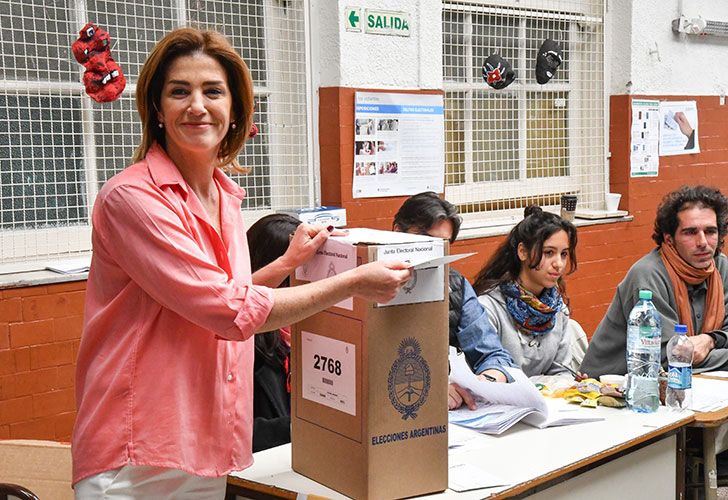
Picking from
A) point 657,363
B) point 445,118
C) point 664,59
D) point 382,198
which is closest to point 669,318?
point 657,363

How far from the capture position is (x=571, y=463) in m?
2.26

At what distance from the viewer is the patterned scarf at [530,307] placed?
344 centimetres

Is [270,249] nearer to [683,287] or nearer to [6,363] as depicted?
[6,363]

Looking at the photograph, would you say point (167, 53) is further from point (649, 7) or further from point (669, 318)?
point (649, 7)

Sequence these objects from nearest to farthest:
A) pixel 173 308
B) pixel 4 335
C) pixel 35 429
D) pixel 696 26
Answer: pixel 173 308
pixel 4 335
pixel 35 429
pixel 696 26

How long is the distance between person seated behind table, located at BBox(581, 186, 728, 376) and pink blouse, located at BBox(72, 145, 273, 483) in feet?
6.53

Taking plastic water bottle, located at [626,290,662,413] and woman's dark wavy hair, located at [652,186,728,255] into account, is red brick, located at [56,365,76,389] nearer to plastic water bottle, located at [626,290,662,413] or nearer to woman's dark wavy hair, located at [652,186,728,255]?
plastic water bottle, located at [626,290,662,413]

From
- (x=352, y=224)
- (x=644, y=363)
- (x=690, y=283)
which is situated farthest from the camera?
(x=352, y=224)

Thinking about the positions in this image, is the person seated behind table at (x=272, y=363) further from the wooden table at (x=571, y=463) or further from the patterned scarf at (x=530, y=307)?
the patterned scarf at (x=530, y=307)

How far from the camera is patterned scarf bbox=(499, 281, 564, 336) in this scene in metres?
3.44

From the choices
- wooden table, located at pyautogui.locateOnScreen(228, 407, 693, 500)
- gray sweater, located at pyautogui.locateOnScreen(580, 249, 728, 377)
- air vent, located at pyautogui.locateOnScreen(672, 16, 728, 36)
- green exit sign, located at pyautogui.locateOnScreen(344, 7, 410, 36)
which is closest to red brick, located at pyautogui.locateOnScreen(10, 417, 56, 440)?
wooden table, located at pyautogui.locateOnScreen(228, 407, 693, 500)

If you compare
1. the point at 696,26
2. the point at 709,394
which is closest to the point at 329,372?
the point at 709,394

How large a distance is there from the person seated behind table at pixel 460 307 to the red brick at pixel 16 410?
1470 mm

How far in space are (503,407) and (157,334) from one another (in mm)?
1163
